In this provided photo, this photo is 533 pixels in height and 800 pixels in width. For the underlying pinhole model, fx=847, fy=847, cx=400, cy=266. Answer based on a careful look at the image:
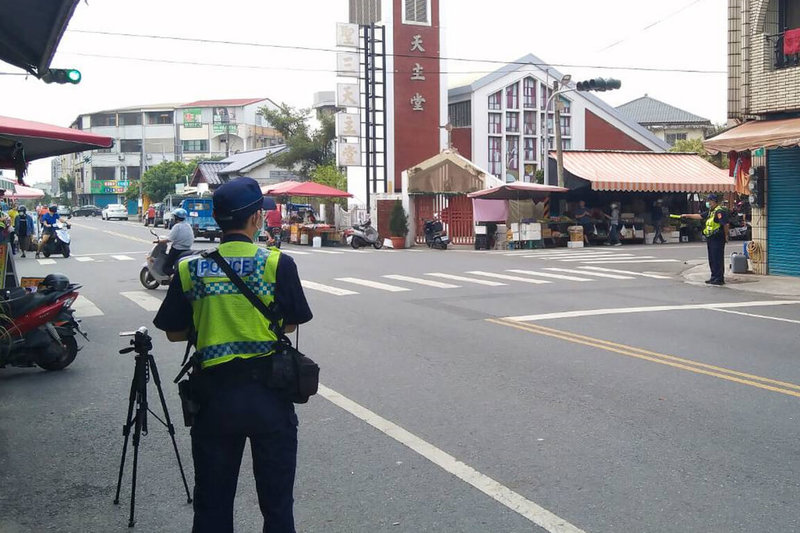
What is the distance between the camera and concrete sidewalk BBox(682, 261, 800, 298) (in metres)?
16.3

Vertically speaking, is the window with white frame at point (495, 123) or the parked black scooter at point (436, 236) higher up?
the window with white frame at point (495, 123)

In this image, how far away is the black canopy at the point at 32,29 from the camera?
8.38 meters

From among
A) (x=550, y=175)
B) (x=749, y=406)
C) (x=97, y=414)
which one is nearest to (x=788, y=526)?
(x=749, y=406)

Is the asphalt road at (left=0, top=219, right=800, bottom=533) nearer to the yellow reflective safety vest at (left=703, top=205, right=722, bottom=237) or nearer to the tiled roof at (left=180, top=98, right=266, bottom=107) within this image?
the yellow reflective safety vest at (left=703, top=205, right=722, bottom=237)

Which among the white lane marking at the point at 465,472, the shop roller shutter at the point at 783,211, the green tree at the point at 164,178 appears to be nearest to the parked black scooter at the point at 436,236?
the shop roller shutter at the point at 783,211

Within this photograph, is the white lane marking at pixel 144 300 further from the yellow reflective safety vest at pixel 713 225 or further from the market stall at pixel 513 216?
the market stall at pixel 513 216

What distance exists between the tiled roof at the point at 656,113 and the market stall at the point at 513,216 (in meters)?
56.6

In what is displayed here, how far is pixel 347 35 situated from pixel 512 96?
20222 mm

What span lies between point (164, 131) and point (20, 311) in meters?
99.4

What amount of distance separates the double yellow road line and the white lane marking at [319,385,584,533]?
3486mm

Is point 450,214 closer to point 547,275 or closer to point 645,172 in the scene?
point 645,172

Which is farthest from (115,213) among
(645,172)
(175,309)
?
(175,309)

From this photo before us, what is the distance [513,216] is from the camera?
3203cm

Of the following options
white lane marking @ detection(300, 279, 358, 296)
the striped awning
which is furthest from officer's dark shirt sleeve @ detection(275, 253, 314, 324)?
the striped awning
